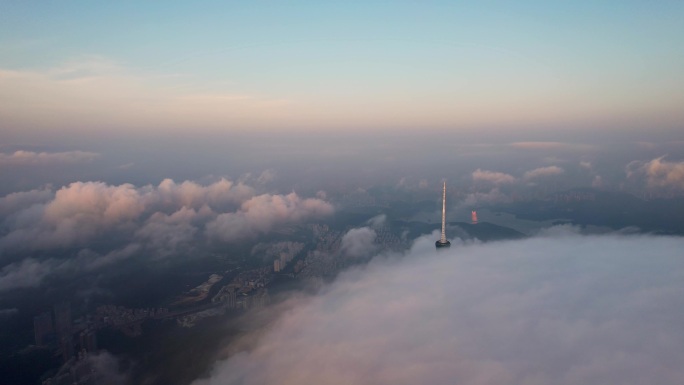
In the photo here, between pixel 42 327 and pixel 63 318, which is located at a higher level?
pixel 42 327

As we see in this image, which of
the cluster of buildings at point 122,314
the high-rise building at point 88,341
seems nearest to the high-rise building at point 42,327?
the high-rise building at point 88,341

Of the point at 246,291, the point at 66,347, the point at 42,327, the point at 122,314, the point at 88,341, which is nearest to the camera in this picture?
the point at 66,347

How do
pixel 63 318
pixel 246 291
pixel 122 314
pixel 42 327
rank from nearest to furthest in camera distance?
pixel 42 327
pixel 63 318
pixel 122 314
pixel 246 291

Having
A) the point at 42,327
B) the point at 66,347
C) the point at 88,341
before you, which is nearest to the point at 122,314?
the point at 88,341

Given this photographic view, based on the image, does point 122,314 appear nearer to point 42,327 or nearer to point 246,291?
point 42,327

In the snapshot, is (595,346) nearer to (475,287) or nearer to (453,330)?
(453,330)

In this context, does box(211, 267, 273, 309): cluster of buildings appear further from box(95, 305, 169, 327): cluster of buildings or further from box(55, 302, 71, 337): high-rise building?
box(55, 302, 71, 337): high-rise building

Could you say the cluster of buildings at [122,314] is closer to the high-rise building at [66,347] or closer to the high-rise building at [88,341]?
the high-rise building at [88,341]

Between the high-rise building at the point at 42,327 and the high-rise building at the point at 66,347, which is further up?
the high-rise building at the point at 42,327

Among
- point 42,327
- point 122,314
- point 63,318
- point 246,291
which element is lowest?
point 246,291
